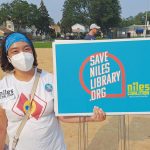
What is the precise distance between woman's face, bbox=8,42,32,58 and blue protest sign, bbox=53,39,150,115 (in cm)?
20

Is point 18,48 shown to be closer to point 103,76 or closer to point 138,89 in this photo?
point 103,76

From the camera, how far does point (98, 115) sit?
114 inches

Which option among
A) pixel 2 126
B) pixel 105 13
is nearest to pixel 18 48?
pixel 2 126

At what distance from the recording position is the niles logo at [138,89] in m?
2.96

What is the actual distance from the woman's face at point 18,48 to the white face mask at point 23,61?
4 cm

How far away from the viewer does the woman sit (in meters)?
2.84

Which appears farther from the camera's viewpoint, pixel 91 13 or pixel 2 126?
pixel 91 13

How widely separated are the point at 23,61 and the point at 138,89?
890mm

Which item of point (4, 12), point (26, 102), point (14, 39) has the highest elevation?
point (4, 12)

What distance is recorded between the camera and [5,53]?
3.04 metres

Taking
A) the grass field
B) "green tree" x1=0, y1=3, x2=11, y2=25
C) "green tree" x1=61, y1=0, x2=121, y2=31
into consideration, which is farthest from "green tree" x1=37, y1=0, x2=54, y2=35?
the grass field

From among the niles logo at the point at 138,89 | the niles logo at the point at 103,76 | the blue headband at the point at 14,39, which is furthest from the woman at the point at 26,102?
the niles logo at the point at 138,89

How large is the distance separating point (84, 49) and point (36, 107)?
1.89 feet

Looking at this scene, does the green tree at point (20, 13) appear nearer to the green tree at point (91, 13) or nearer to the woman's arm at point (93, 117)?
the green tree at point (91, 13)
